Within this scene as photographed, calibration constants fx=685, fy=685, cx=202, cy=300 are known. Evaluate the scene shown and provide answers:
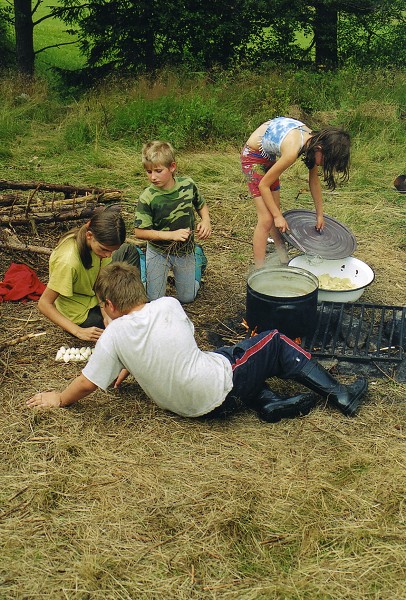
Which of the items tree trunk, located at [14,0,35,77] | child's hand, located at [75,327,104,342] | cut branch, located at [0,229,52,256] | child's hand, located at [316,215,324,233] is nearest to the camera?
child's hand, located at [75,327,104,342]

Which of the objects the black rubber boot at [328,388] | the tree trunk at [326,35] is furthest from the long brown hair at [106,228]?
the tree trunk at [326,35]

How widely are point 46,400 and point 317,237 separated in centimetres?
251

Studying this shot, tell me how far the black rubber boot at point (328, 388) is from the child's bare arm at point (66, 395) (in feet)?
3.90

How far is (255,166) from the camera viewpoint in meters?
5.47

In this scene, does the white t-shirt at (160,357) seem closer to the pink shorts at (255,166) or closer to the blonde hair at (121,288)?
the blonde hair at (121,288)

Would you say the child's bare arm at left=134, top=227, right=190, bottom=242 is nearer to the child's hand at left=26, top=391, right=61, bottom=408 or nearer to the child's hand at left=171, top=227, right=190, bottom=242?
the child's hand at left=171, top=227, right=190, bottom=242

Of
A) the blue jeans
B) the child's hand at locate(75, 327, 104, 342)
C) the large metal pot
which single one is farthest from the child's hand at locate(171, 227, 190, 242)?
the child's hand at locate(75, 327, 104, 342)

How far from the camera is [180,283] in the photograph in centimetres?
529

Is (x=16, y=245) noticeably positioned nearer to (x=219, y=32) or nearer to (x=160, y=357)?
(x=160, y=357)

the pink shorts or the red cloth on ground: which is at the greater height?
the pink shorts

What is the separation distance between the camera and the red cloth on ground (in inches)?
211

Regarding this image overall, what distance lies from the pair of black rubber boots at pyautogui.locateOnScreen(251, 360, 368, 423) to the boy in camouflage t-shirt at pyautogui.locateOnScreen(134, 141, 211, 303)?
4.36 feet

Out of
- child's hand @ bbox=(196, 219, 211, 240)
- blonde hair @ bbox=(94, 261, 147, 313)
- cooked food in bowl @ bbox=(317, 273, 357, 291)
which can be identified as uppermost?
blonde hair @ bbox=(94, 261, 147, 313)

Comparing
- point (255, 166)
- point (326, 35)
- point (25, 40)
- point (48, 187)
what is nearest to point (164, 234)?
point (255, 166)
